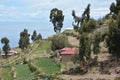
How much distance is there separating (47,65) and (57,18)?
38.2 metres

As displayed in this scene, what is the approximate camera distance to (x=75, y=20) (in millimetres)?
97062

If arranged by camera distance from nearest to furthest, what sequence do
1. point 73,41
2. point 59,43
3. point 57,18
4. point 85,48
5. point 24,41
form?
1. point 85,48
2. point 59,43
3. point 73,41
4. point 57,18
5. point 24,41

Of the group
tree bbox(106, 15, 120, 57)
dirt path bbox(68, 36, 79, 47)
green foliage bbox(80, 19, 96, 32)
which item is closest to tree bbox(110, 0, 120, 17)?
green foliage bbox(80, 19, 96, 32)

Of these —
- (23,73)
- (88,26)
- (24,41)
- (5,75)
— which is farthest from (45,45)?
(23,73)

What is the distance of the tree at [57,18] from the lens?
340 ft

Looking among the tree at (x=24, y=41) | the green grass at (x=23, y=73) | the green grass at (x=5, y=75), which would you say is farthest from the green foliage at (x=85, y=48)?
the tree at (x=24, y=41)

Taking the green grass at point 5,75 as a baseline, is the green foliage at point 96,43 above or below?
above

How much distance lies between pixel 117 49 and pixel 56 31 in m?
54.9

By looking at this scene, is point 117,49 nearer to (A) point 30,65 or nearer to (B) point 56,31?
(A) point 30,65

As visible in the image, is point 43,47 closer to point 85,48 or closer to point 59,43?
point 59,43

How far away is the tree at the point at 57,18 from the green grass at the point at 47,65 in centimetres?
2843

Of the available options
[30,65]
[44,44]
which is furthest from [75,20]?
[30,65]

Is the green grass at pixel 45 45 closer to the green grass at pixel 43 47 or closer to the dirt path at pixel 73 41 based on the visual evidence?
the green grass at pixel 43 47

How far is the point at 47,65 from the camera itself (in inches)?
2682
